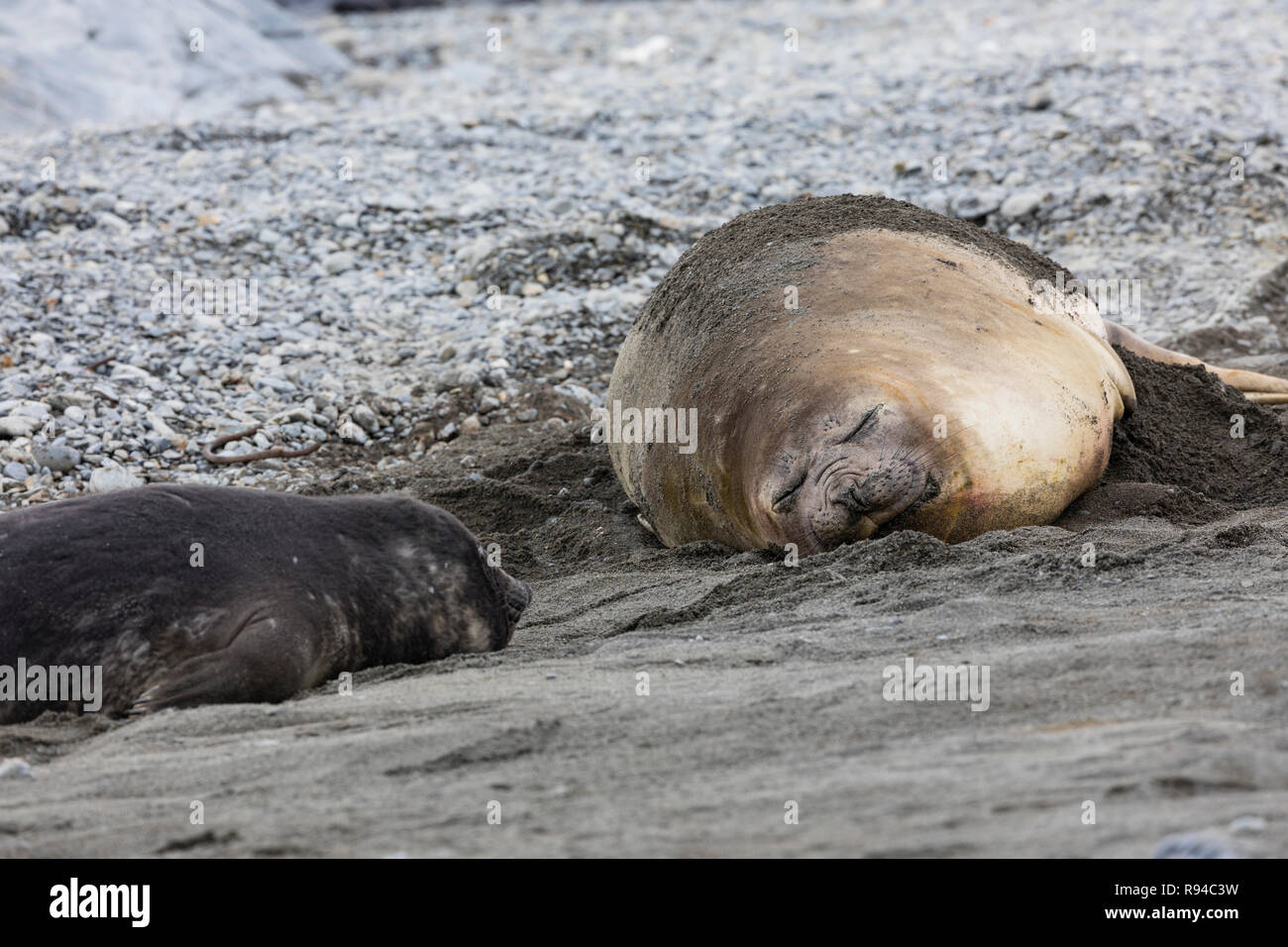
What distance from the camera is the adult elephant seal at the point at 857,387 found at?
4551 millimetres

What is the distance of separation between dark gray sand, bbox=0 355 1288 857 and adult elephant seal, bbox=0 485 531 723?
0.50 ft

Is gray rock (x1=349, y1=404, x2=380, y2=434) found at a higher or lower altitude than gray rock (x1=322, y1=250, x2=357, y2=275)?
lower

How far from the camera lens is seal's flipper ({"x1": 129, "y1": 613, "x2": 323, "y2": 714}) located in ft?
12.3

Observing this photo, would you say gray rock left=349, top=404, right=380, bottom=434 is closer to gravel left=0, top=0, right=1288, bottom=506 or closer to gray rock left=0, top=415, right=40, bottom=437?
gravel left=0, top=0, right=1288, bottom=506

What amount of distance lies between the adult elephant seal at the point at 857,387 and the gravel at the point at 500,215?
2266 millimetres

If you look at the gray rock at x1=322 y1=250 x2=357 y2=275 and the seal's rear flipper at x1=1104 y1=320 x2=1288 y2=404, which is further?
the gray rock at x1=322 y1=250 x2=357 y2=275

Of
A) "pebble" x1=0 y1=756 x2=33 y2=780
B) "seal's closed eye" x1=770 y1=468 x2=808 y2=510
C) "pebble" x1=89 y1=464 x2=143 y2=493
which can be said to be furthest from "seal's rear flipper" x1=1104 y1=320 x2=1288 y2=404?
"pebble" x1=0 y1=756 x2=33 y2=780

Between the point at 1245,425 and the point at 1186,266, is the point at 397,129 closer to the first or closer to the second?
the point at 1186,266

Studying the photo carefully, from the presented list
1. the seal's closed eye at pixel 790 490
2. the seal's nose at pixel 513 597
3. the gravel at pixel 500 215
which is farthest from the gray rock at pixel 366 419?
the seal's closed eye at pixel 790 490

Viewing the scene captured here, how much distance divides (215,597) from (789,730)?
1.81 metres

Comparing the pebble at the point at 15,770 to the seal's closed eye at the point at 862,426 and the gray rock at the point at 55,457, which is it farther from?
the gray rock at the point at 55,457

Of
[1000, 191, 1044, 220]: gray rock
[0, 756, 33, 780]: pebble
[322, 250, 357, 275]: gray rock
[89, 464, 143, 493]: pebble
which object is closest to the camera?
[0, 756, 33, 780]: pebble

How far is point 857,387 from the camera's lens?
4.59 m

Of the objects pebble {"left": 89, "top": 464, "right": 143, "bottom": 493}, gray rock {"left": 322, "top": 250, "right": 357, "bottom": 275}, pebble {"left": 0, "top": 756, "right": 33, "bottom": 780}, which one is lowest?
pebble {"left": 0, "top": 756, "right": 33, "bottom": 780}
